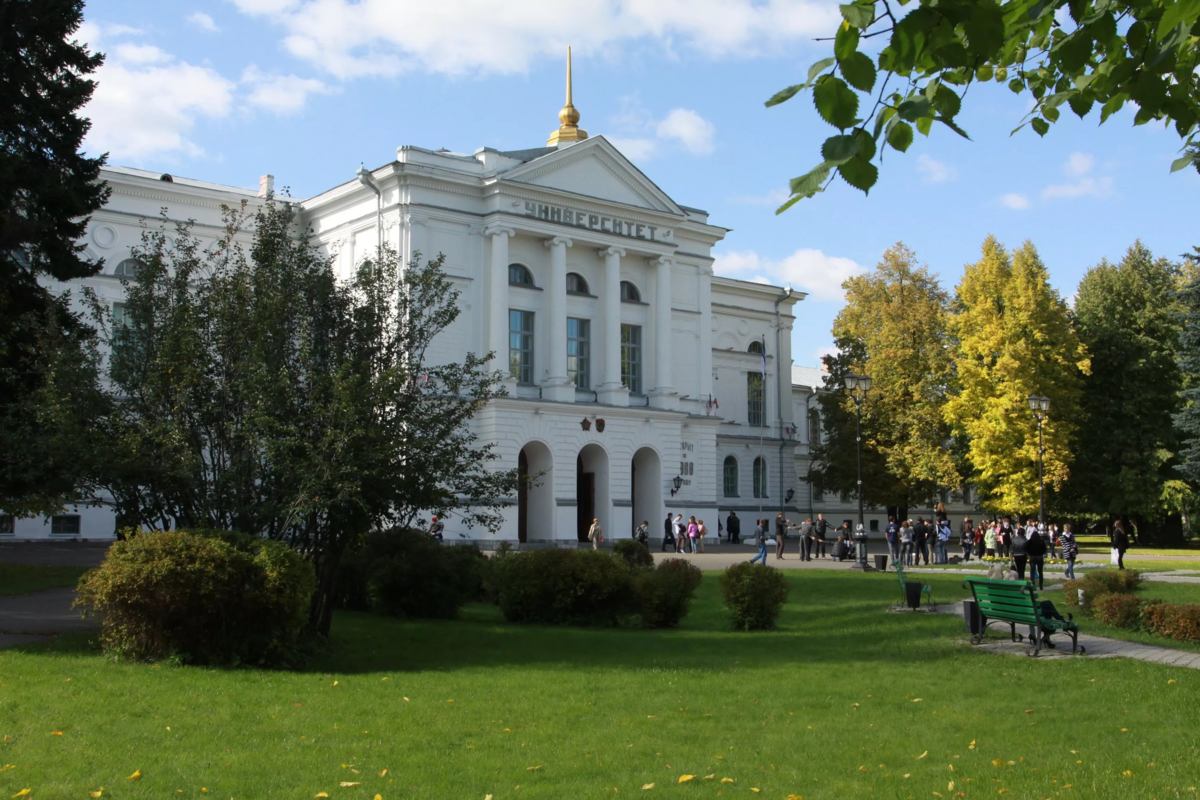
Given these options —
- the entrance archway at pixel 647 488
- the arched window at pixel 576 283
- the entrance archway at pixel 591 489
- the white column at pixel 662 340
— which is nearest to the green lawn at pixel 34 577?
the entrance archway at pixel 591 489

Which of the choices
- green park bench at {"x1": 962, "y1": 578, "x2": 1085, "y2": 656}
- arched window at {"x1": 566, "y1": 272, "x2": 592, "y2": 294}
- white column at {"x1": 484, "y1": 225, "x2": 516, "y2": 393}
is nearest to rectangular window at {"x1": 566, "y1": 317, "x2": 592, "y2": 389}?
arched window at {"x1": 566, "y1": 272, "x2": 592, "y2": 294}

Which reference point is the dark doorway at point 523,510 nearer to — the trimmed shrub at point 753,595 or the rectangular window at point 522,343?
the rectangular window at point 522,343

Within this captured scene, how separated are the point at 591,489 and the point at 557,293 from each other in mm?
9194

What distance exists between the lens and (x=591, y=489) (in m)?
49.3

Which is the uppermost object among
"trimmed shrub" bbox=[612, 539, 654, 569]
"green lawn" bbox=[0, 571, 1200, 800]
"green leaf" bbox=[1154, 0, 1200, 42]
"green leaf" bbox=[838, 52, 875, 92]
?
"green leaf" bbox=[1154, 0, 1200, 42]

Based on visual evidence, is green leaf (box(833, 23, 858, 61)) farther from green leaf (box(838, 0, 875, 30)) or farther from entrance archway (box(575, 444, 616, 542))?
entrance archway (box(575, 444, 616, 542))

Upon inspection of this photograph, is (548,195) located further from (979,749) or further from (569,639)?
(979,749)

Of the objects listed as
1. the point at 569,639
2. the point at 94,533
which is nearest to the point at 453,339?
the point at 94,533

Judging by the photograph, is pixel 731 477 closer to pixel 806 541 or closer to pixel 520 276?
pixel 520 276

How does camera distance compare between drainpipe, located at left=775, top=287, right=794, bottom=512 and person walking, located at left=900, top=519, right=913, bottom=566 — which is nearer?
person walking, located at left=900, top=519, right=913, bottom=566

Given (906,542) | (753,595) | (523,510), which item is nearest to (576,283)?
(523,510)

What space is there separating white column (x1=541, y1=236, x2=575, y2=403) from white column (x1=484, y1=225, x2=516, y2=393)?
1.95 meters

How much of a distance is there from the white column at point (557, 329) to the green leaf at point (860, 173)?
138 feet

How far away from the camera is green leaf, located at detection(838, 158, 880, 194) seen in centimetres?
441
